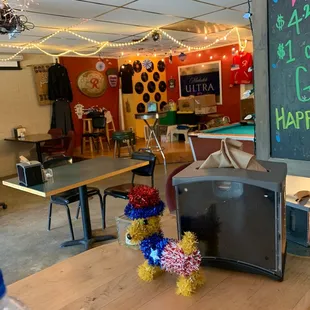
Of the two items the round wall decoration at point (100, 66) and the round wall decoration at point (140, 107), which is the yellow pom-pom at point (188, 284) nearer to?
the round wall decoration at point (100, 66)

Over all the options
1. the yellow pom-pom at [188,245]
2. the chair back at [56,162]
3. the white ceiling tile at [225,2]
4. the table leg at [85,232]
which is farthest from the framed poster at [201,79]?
the yellow pom-pom at [188,245]

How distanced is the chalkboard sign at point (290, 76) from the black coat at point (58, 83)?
658 centimetres

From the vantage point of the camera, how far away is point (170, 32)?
591 cm

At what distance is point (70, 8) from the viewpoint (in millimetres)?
3963

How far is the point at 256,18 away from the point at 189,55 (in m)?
7.54

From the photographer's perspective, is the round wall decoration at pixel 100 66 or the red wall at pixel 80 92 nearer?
the red wall at pixel 80 92

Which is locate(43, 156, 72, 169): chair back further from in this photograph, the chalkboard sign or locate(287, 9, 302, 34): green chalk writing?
locate(287, 9, 302, 34): green chalk writing

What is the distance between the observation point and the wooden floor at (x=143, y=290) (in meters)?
0.97

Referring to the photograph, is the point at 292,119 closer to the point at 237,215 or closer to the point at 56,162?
the point at 237,215

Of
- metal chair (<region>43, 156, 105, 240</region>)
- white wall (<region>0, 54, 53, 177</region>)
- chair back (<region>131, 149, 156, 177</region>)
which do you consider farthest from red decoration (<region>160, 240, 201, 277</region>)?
white wall (<region>0, 54, 53, 177</region>)

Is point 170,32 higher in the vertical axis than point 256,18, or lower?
higher

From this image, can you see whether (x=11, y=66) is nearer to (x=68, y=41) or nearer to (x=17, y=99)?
(x=17, y=99)

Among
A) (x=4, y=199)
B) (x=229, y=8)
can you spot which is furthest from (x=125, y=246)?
(x=4, y=199)

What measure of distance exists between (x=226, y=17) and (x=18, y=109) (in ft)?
15.7
